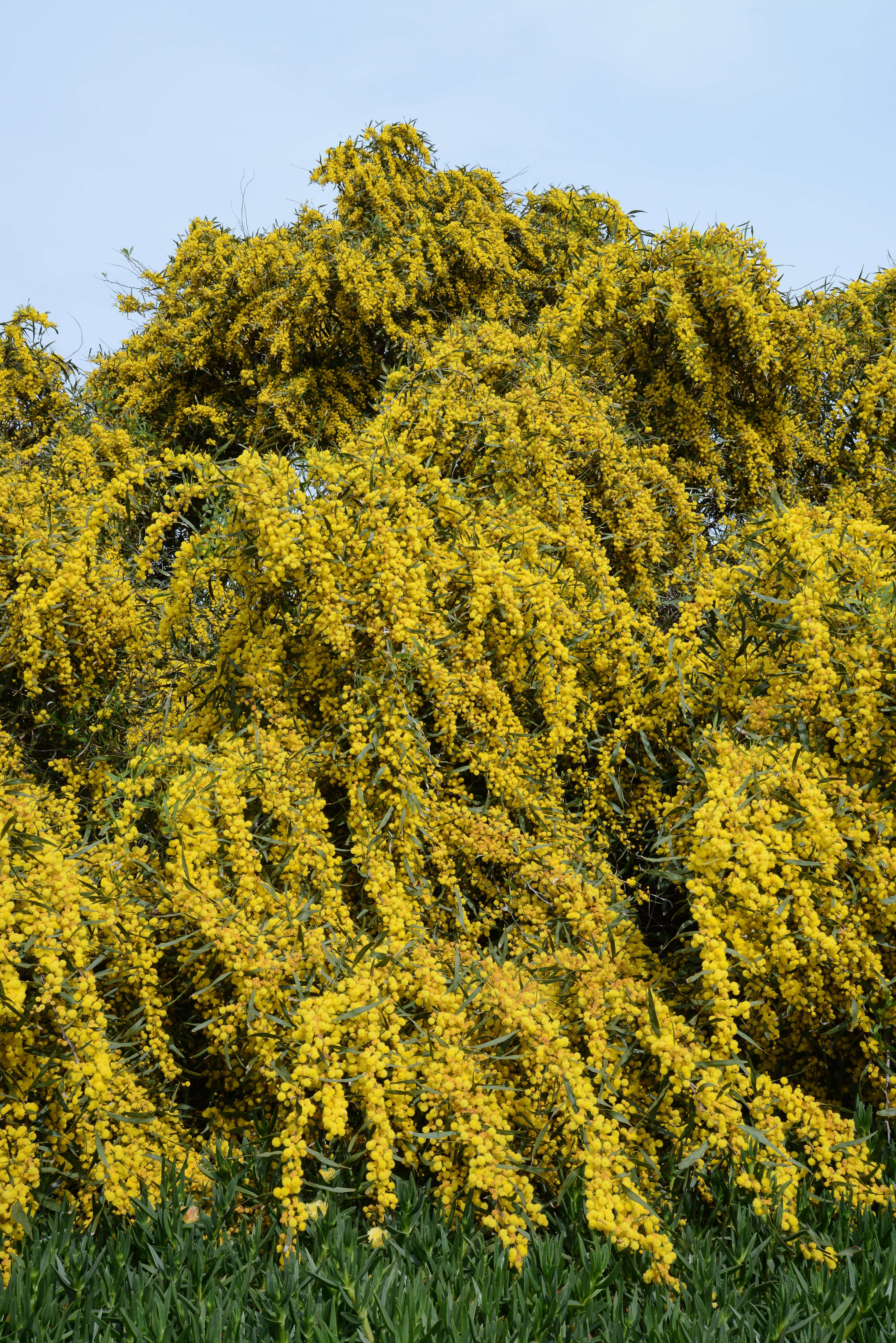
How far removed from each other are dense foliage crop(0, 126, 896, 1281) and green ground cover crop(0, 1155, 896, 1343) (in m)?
0.11

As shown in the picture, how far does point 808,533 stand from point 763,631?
0.46 metres

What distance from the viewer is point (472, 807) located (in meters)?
4.08

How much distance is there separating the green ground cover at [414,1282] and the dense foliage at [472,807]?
0.11m

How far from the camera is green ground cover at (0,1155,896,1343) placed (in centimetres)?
244

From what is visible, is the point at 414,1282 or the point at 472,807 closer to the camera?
the point at 414,1282

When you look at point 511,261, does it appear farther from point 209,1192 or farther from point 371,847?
point 209,1192

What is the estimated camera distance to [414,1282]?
8.23 feet

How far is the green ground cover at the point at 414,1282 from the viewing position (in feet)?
8.00

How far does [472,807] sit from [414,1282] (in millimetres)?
1896

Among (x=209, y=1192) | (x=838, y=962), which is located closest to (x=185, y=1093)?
(x=209, y=1192)

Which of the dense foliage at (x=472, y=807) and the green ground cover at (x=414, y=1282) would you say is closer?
the green ground cover at (x=414, y=1282)

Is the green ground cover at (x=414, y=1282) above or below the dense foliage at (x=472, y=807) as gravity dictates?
below

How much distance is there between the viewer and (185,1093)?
11.4ft

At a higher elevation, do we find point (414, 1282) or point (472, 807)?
point (472, 807)
